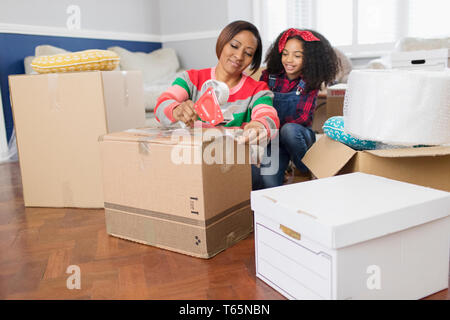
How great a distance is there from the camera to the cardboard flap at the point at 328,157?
1.27 meters

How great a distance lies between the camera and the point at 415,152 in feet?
3.71

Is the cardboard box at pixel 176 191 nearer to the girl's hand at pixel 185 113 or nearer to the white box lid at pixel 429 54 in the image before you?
the girl's hand at pixel 185 113

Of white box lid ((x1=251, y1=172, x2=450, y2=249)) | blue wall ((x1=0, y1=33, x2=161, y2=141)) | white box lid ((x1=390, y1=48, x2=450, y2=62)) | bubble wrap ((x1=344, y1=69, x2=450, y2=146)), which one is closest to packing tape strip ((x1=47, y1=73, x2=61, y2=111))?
white box lid ((x1=251, y1=172, x2=450, y2=249))

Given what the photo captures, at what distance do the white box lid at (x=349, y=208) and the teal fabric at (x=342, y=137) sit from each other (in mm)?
245

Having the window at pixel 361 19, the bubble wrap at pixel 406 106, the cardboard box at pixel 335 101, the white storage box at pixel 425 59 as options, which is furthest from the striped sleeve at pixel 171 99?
the window at pixel 361 19

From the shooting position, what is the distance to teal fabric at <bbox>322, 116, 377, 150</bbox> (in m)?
1.32

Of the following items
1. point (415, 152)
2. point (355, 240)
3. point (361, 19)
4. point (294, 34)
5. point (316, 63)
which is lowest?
point (355, 240)

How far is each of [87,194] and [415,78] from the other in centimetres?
132

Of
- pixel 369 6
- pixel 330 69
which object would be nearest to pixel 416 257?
pixel 330 69

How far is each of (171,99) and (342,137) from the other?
618 mm

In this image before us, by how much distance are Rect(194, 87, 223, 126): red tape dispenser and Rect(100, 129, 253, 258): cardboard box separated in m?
0.10

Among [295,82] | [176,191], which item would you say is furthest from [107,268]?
[295,82]

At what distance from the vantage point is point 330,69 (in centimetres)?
175

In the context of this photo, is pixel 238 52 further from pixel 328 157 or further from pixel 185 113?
pixel 328 157
